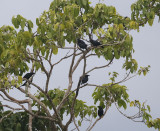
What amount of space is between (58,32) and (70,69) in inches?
130

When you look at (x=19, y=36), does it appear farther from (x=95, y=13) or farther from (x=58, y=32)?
(x=95, y=13)

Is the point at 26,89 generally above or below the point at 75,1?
below

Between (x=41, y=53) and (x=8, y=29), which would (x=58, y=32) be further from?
(x=8, y=29)

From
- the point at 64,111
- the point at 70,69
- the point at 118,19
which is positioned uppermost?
the point at 118,19

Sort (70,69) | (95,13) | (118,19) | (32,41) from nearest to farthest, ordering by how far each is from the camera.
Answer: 1. (32,41)
2. (95,13)
3. (118,19)
4. (70,69)

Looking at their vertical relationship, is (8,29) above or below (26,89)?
above

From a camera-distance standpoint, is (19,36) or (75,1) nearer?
(19,36)

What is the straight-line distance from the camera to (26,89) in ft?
40.1

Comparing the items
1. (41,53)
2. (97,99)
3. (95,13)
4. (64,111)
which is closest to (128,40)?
(95,13)

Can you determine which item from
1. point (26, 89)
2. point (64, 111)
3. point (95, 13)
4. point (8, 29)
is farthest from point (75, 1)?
point (64, 111)

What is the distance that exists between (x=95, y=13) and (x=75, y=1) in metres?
1.12

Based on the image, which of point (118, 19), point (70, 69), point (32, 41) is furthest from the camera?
point (70, 69)

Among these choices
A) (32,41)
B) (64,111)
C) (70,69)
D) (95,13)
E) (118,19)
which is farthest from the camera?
(64,111)

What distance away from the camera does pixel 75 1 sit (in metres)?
11.6
